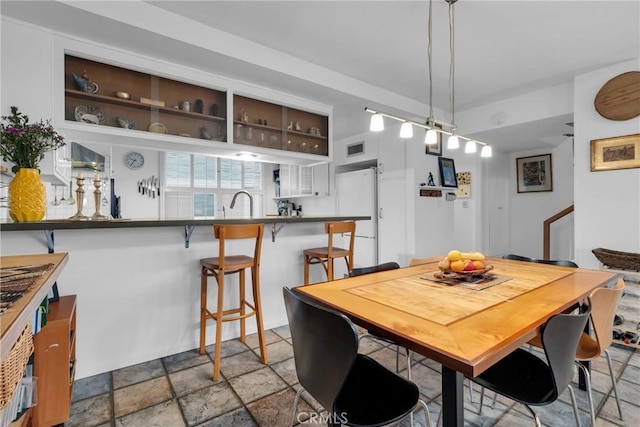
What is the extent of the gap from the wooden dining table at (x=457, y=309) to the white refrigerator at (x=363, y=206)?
2.76 meters

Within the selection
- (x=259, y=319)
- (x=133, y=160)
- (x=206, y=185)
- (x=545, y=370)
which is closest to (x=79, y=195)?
(x=259, y=319)

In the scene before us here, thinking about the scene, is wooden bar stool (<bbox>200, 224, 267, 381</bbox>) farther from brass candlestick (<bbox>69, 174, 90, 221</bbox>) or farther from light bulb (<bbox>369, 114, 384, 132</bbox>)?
light bulb (<bbox>369, 114, 384, 132</bbox>)

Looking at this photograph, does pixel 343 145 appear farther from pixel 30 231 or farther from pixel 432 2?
pixel 30 231

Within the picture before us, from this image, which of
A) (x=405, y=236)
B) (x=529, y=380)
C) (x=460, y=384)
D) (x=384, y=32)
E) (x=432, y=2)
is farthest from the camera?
(x=405, y=236)

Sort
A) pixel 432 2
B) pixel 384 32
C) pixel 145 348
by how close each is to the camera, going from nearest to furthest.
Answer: pixel 432 2 → pixel 145 348 → pixel 384 32

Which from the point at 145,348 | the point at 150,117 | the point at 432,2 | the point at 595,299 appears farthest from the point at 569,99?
the point at 145,348

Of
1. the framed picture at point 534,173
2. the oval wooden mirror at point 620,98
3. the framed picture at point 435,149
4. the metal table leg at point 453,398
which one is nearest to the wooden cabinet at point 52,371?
the metal table leg at point 453,398

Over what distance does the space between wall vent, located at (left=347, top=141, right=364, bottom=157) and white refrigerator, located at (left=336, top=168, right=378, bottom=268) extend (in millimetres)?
338

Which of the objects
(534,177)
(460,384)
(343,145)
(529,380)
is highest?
(343,145)

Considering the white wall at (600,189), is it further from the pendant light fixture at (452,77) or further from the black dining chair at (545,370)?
the black dining chair at (545,370)

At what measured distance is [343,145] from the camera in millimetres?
5375

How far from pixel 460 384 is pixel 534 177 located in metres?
5.67

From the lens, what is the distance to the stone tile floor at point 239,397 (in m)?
1.63

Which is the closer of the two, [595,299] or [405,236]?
[595,299]
